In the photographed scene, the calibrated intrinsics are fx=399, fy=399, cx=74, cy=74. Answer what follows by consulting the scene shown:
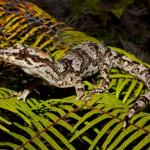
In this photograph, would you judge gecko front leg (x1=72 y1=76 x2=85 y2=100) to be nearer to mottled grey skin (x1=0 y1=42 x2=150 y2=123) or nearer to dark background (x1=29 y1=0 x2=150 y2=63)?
mottled grey skin (x1=0 y1=42 x2=150 y2=123)

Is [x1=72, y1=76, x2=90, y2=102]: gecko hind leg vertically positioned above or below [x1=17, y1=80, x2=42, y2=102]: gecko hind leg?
above

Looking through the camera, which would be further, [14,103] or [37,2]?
[37,2]

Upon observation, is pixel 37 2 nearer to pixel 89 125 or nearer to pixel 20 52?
pixel 20 52

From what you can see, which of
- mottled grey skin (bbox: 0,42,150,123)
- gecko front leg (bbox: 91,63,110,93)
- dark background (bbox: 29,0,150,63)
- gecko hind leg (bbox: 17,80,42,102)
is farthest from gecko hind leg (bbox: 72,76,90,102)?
dark background (bbox: 29,0,150,63)

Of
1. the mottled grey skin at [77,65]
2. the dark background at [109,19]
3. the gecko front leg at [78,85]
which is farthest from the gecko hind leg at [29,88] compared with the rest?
the dark background at [109,19]

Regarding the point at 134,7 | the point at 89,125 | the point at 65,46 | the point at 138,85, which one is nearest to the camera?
the point at 89,125

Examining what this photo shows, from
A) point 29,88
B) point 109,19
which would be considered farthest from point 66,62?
point 109,19

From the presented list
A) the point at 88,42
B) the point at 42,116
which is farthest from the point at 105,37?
the point at 42,116
